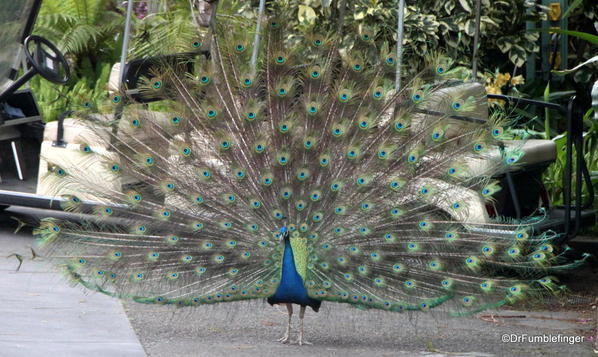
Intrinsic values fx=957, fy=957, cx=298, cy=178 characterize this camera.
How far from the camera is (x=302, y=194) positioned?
5871mm

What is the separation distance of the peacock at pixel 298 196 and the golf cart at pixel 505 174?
0.21m

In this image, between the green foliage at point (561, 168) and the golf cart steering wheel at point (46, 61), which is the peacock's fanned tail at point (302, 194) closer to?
the golf cart steering wheel at point (46, 61)

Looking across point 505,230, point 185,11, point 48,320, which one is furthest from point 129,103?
point 185,11

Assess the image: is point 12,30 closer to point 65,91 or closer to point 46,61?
point 46,61

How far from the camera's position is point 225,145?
588 centimetres

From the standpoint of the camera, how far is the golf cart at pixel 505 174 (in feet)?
23.5

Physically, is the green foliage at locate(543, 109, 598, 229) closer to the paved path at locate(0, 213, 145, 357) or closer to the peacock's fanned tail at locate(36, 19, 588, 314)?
the peacock's fanned tail at locate(36, 19, 588, 314)

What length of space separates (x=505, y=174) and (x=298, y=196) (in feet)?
7.25

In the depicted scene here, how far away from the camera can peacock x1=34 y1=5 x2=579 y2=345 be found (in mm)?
5766

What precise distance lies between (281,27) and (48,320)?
246 centimetres

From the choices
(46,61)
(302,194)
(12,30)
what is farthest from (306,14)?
(302,194)

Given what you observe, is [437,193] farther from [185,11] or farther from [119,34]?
[119,34]

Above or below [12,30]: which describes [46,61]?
below

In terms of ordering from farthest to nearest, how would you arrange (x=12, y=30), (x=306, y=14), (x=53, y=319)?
1. (x=306, y=14)
2. (x=12, y=30)
3. (x=53, y=319)
